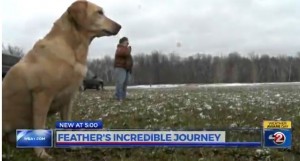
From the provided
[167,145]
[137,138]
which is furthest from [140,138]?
[167,145]

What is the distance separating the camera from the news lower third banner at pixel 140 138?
228 cm

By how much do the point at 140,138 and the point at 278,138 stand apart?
78 cm

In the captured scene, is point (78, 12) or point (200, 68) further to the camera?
point (200, 68)

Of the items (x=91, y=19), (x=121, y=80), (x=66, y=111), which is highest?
(x=91, y=19)

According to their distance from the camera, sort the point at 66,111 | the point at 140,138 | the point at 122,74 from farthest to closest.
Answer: the point at 122,74 < the point at 66,111 < the point at 140,138

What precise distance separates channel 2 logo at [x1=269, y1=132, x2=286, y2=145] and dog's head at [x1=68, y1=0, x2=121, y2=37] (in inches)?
43.2

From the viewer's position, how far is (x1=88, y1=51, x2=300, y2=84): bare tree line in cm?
470

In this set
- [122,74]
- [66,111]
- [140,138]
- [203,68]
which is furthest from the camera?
[122,74]

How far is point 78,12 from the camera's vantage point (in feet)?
8.14

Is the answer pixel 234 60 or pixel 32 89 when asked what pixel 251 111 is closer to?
pixel 234 60

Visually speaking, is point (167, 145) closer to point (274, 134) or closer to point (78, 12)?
point (274, 134)

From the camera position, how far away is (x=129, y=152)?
2.60 meters

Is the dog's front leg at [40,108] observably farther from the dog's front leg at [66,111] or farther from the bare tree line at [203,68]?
the bare tree line at [203,68]

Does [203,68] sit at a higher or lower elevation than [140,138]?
higher
